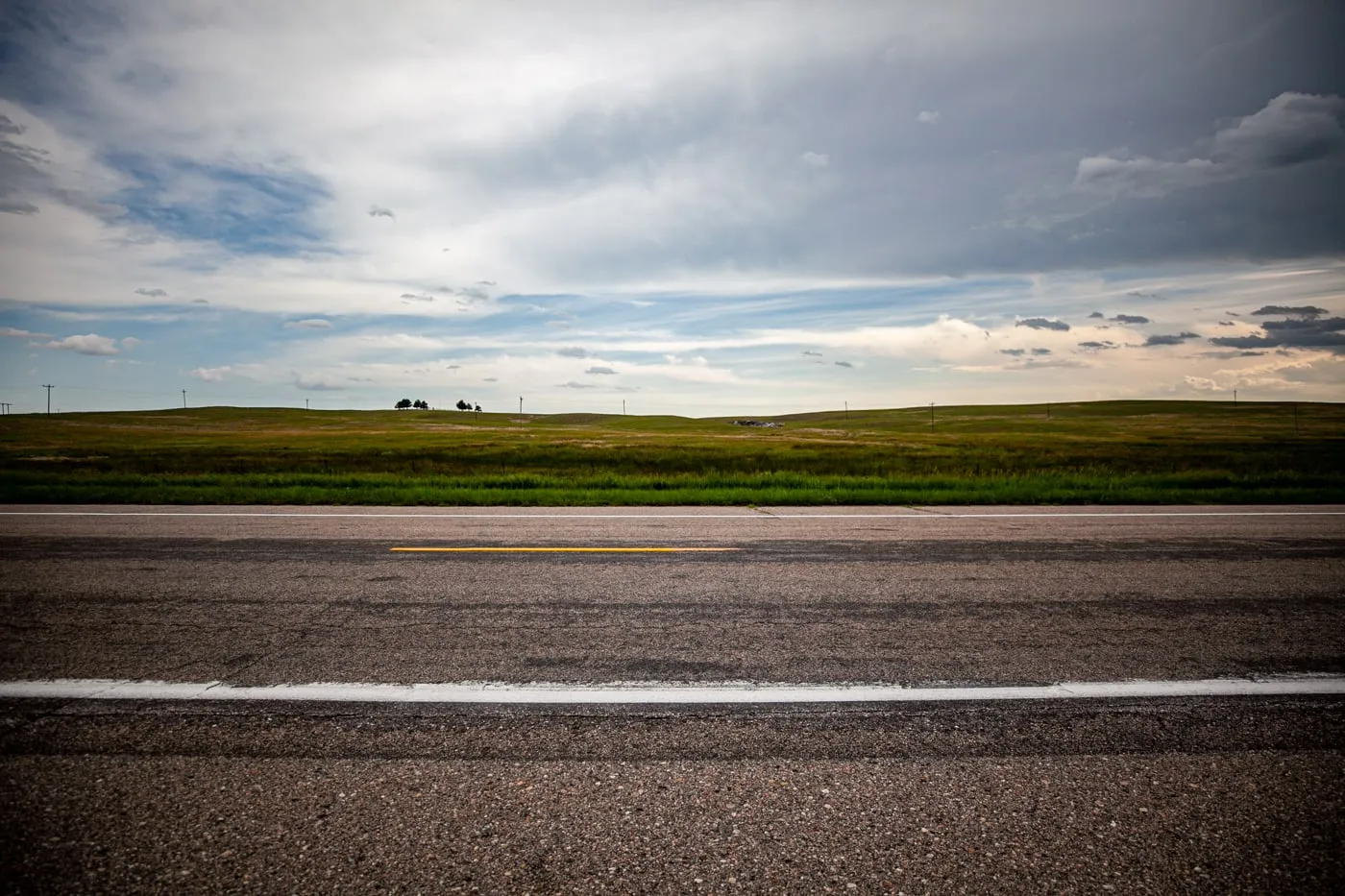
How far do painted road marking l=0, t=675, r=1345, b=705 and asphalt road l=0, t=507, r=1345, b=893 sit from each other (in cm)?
12

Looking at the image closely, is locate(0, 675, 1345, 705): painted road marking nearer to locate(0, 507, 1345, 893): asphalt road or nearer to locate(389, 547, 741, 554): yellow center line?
locate(0, 507, 1345, 893): asphalt road

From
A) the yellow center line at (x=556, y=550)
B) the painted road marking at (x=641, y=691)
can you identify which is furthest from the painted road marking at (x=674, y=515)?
the painted road marking at (x=641, y=691)

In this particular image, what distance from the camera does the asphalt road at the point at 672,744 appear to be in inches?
99.9

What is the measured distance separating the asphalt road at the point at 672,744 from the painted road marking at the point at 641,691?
12 cm

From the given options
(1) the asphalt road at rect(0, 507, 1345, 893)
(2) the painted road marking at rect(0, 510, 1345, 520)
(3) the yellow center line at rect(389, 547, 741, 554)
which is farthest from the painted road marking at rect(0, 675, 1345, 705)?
(2) the painted road marking at rect(0, 510, 1345, 520)

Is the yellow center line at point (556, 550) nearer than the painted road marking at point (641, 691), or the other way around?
the painted road marking at point (641, 691)

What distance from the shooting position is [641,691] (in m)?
3.96

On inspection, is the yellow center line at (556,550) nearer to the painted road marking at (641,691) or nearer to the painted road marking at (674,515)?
the painted road marking at (674,515)

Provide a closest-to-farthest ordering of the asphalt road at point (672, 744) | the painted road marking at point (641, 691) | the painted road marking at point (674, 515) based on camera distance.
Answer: the asphalt road at point (672, 744) → the painted road marking at point (641, 691) → the painted road marking at point (674, 515)

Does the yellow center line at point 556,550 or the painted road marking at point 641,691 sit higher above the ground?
the yellow center line at point 556,550

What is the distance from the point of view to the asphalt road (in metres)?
2.54

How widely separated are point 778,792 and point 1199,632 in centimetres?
417

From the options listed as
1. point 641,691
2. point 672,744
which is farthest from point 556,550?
point 672,744

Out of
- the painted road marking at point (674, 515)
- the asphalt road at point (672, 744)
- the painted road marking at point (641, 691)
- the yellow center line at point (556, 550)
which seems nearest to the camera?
the asphalt road at point (672, 744)
